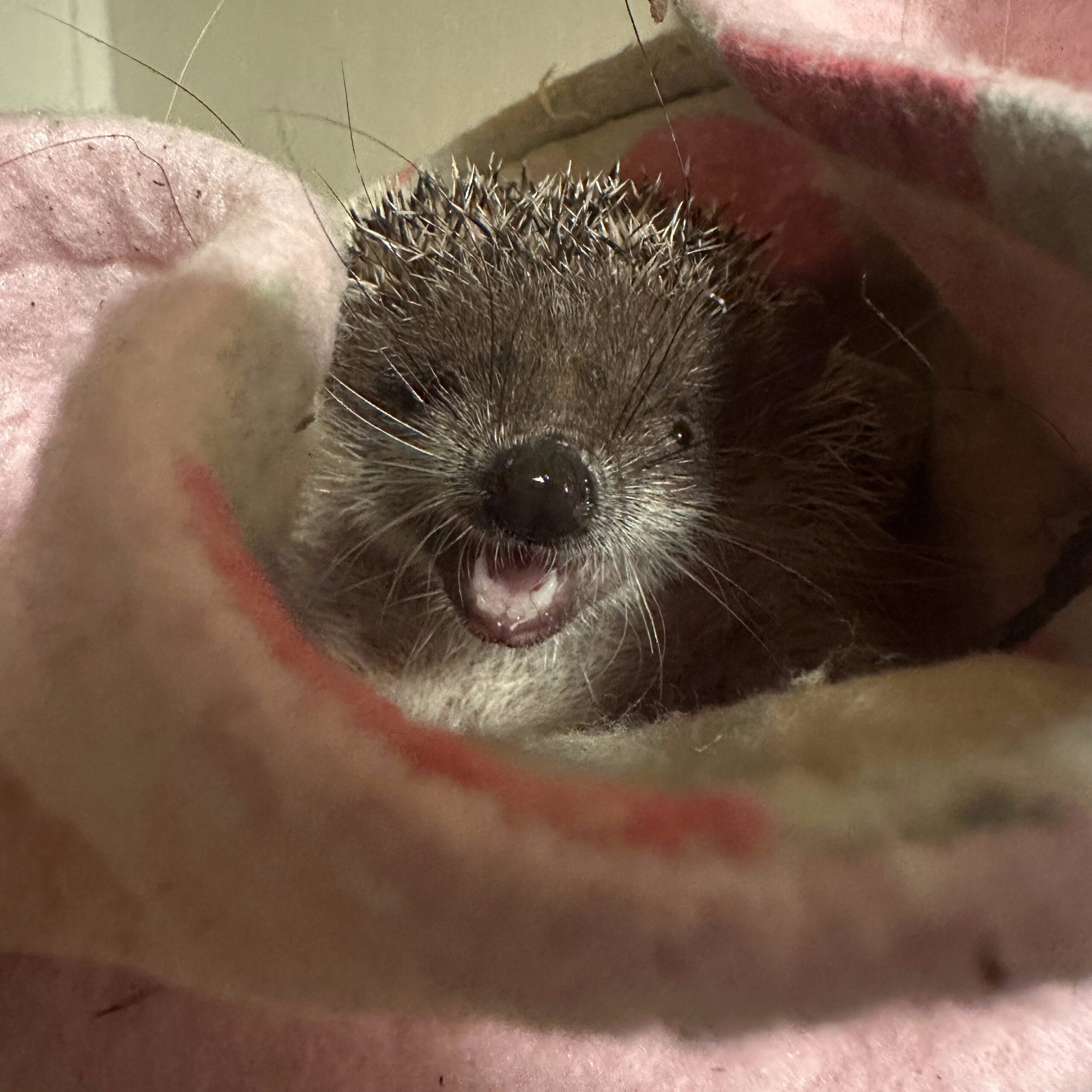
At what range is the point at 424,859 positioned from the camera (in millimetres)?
564

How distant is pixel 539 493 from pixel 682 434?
26 cm

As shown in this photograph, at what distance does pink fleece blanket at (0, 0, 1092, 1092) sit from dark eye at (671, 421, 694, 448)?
460 millimetres

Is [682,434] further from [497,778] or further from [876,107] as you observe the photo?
[497,778]

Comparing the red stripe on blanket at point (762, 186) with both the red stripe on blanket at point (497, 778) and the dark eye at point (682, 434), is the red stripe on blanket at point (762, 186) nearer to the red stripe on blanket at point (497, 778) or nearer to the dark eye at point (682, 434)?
the dark eye at point (682, 434)

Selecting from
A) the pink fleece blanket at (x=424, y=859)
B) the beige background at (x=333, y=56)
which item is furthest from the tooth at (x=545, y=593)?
the beige background at (x=333, y=56)

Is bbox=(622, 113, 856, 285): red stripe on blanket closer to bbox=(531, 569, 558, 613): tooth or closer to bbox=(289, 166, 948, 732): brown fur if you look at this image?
bbox=(289, 166, 948, 732): brown fur

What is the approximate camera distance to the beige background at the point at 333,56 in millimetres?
1327

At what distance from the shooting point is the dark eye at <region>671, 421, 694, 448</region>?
1.07 m

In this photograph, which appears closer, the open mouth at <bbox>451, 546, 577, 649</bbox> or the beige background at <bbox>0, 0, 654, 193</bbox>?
the open mouth at <bbox>451, 546, 577, 649</bbox>

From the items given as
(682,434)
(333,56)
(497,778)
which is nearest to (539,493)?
(682,434)

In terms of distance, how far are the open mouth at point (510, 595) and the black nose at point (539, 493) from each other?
6 cm

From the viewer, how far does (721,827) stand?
59 cm

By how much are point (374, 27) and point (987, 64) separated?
1.10m

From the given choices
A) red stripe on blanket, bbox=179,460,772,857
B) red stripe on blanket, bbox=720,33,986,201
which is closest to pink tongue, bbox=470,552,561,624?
red stripe on blanket, bbox=179,460,772,857
